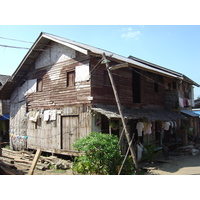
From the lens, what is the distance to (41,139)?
13828 millimetres

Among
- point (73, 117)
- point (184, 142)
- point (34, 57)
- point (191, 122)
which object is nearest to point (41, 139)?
point (73, 117)

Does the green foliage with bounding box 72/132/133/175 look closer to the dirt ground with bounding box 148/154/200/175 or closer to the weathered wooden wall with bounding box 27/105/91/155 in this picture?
the dirt ground with bounding box 148/154/200/175

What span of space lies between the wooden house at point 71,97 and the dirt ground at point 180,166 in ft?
7.93

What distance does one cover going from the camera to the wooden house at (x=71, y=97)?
11.3 meters

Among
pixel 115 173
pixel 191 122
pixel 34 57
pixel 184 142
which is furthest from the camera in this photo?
pixel 191 122

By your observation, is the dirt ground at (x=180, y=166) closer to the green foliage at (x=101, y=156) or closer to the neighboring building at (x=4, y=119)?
the green foliage at (x=101, y=156)

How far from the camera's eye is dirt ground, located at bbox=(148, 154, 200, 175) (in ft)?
31.3

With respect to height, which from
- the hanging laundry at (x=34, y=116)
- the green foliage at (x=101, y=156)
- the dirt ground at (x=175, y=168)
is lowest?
the dirt ground at (x=175, y=168)

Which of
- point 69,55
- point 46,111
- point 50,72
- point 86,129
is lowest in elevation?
point 86,129

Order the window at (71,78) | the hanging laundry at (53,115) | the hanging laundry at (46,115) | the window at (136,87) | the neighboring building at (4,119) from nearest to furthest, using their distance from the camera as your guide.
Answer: the window at (71,78) → the hanging laundry at (53,115) → the hanging laundry at (46,115) → the window at (136,87) → the neighboring building at (4,119)

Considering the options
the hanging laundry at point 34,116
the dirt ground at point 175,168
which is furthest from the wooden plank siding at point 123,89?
the hanging laundry at point 34,116

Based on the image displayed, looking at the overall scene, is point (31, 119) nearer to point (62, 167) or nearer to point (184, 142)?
point (62, 167)

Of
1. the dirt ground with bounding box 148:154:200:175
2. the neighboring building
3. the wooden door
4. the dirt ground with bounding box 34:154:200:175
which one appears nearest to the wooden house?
the wooden door

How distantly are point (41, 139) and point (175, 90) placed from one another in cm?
1266
